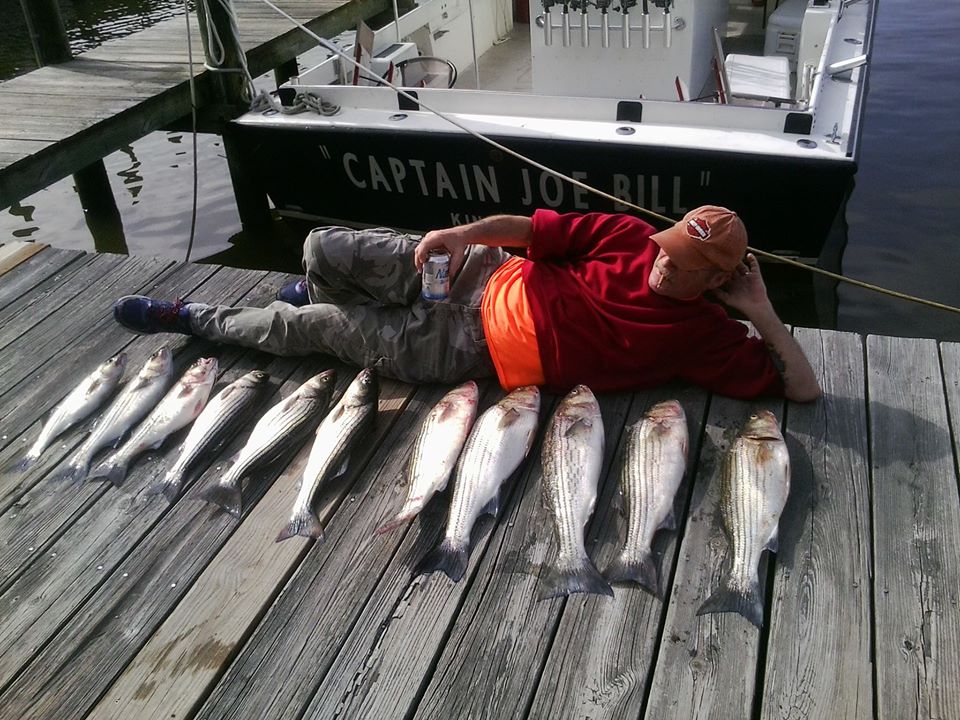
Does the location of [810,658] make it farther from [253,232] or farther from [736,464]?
[253,232]

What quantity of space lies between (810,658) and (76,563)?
2.46 metres

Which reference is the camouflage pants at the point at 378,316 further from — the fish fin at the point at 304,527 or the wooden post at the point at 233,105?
the wooden post at the point at 233,105

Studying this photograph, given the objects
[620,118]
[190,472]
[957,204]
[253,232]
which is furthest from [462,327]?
[957,204]

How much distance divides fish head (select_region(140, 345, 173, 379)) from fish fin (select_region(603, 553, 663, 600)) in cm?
229

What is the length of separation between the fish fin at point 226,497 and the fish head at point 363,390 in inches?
23.2

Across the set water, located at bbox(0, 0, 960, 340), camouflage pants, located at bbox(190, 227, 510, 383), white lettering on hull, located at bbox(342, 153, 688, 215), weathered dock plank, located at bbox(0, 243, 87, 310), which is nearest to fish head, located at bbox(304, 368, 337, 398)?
camouflage pants, located at bbox(190, 227, 510, 383)

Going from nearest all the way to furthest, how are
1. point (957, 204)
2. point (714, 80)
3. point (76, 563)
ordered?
point (76, 563) → point (714, 80) → point (957, 204)

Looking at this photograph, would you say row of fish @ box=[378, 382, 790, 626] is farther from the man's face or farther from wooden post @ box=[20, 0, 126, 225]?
wooden post @ box=[20, 0, 126, 225]

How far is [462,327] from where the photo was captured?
11.6 ft

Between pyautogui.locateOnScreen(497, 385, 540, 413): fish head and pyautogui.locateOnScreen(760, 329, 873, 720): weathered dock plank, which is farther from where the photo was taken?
pyautogui.locateOnScreen(497, 385, 540, 413): fish head

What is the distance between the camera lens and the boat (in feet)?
16.3

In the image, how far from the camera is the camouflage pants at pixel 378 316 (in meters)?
3.51

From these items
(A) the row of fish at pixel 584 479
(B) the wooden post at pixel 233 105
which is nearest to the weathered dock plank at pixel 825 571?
(A) the row of fish at pixel 584 479

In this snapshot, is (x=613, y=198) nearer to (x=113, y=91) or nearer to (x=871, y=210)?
(x=871, y=210)
